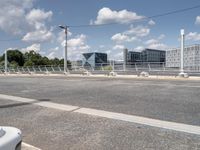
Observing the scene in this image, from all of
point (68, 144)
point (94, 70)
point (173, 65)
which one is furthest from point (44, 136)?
point (94, 70)

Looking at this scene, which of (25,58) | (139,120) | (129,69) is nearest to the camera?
(139,120)

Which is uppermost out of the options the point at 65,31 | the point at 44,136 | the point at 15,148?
the point at 65,31

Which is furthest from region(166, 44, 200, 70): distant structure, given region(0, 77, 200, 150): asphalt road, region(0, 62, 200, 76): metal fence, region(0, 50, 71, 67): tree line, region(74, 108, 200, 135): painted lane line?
region(0, 50, 71, 67): tree line

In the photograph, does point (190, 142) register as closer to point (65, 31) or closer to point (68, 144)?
point (68, 144)

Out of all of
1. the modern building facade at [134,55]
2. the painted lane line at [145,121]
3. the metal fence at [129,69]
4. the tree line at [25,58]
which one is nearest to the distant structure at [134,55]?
the modern building facade at [134,55]

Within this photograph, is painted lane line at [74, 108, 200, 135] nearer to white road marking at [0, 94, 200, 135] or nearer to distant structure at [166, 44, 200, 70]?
white road marking at [0, 94, 200, 135]

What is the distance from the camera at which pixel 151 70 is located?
31.9 m

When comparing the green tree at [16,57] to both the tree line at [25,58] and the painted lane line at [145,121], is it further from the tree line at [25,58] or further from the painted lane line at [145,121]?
the painted lane line at [145,121]

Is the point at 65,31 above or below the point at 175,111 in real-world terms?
above

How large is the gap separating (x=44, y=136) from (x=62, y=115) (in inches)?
73.2

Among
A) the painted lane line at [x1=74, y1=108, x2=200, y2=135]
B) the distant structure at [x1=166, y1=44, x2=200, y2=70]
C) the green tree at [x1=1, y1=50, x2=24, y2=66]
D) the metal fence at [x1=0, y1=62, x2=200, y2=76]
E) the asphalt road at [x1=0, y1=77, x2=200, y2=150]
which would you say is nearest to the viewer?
the asphalt road at [x1=0, y1=77, x2=200, y2=150]

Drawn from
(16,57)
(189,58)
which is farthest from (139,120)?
(16,57)

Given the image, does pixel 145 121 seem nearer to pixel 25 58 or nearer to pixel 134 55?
pixel 134 55

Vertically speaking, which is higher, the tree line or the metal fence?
the tree line
